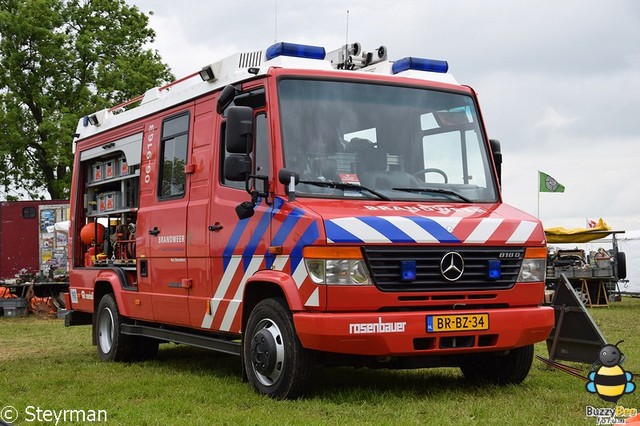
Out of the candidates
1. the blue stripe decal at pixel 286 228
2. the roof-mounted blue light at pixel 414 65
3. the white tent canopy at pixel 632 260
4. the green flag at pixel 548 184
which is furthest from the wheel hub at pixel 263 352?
the white tent canopy at pixel 632 260

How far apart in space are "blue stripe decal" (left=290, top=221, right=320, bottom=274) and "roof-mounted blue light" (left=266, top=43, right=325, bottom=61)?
1.87 metres

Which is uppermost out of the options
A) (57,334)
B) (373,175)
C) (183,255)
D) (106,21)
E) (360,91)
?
(106,21)

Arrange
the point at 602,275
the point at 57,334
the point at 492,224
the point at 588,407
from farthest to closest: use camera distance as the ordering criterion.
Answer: the point at 602,275 < the point at 57,334 < the point at 492,224 < the point at 588,407

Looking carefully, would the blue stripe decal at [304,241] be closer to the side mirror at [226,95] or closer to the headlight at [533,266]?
the side mirror at [226,95]

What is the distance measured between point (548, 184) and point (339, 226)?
1008 inches

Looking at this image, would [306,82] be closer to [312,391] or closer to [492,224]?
[492,224]

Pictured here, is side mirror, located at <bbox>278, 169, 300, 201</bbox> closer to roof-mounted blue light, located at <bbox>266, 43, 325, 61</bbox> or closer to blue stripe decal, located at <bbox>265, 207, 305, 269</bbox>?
blue stripe decal, located at <bbox>265, 207, 305, 269</bbox>

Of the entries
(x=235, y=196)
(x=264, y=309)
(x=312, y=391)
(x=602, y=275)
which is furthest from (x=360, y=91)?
(x=602, y=275)

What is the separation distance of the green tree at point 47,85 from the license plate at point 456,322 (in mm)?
28254

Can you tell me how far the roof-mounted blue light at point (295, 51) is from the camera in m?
8.45

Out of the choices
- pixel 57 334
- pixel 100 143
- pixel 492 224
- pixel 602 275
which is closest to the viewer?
pixel 492 224

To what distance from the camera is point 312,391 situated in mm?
8094

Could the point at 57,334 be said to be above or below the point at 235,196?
below

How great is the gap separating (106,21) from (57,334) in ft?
78.0
